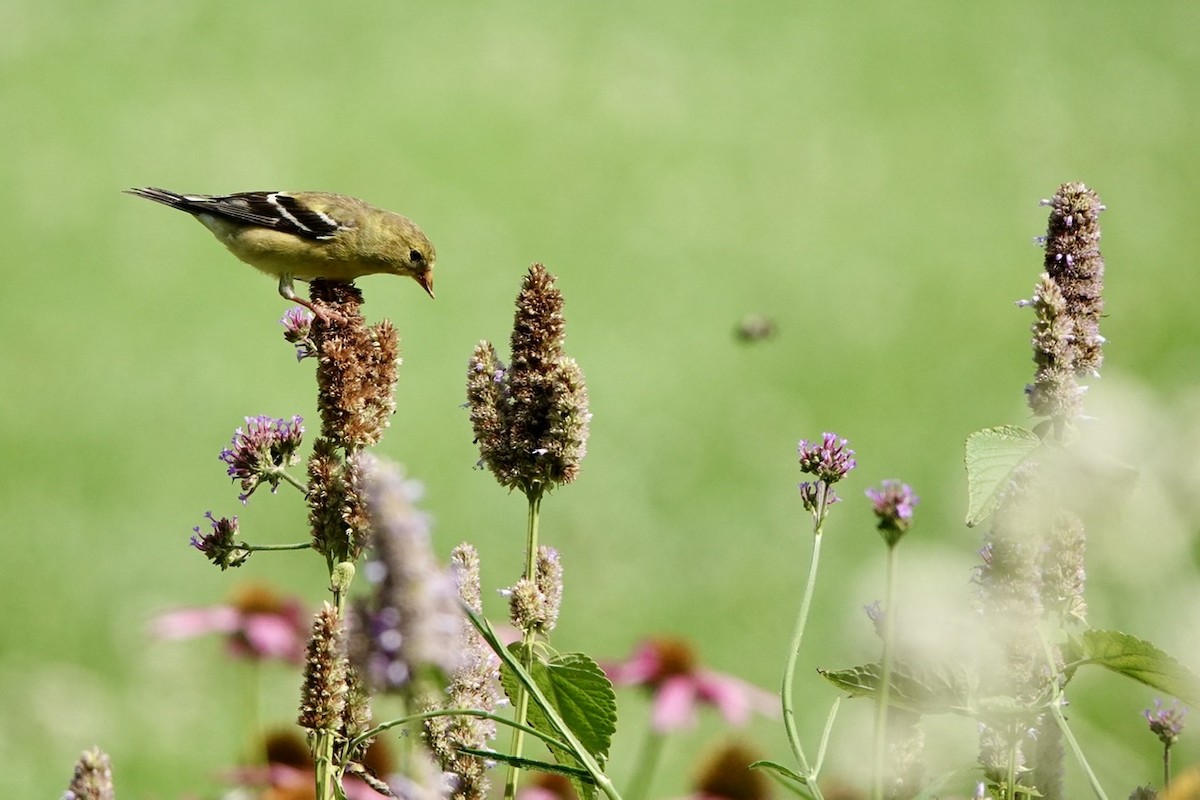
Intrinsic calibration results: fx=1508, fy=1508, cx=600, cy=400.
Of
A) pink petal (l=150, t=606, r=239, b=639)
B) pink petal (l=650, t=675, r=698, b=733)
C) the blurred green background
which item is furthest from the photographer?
the blurred green background

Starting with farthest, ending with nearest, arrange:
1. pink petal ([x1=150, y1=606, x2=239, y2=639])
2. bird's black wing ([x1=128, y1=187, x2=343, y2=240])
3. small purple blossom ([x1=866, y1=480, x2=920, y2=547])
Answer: bird's black wing ([x1=128, y1=187, x2=343, y2=240]) < pink petal ([x1=150, y1=606, x2=239, y2=639]) < small purple blossom ([x1=866, y1=480, x2=920, y2=547])

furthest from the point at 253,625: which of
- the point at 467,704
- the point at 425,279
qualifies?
the point at 467,704

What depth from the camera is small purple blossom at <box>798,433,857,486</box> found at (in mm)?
1694

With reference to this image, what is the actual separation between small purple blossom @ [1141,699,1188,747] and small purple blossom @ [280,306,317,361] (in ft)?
3.76

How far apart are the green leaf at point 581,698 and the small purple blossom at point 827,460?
0.35m

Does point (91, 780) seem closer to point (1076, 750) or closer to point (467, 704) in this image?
point (467, 704)

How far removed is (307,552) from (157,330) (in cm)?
252

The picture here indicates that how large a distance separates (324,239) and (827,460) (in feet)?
9.79

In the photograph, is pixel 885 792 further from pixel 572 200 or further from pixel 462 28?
pixel 462 28

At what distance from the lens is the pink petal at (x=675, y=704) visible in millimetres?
4016

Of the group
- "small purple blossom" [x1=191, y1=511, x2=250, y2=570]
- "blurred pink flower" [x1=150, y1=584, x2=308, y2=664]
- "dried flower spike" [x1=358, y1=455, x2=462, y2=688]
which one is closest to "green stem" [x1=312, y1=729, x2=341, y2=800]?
"small purple blossom" [x1=191, y1=511, x2=250, y2=570]

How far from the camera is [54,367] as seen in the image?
9.90 metres

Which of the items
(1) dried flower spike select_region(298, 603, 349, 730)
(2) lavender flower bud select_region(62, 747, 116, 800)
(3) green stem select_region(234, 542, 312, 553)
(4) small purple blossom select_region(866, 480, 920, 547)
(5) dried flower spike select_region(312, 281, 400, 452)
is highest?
(5) dried flower spike select_region(312, 281, 400, 452)

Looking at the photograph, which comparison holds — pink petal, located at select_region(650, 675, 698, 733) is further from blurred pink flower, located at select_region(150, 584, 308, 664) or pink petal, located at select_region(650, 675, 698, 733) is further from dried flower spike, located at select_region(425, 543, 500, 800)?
dried flower spike, located at select_region(425, 543, 500, 800)
